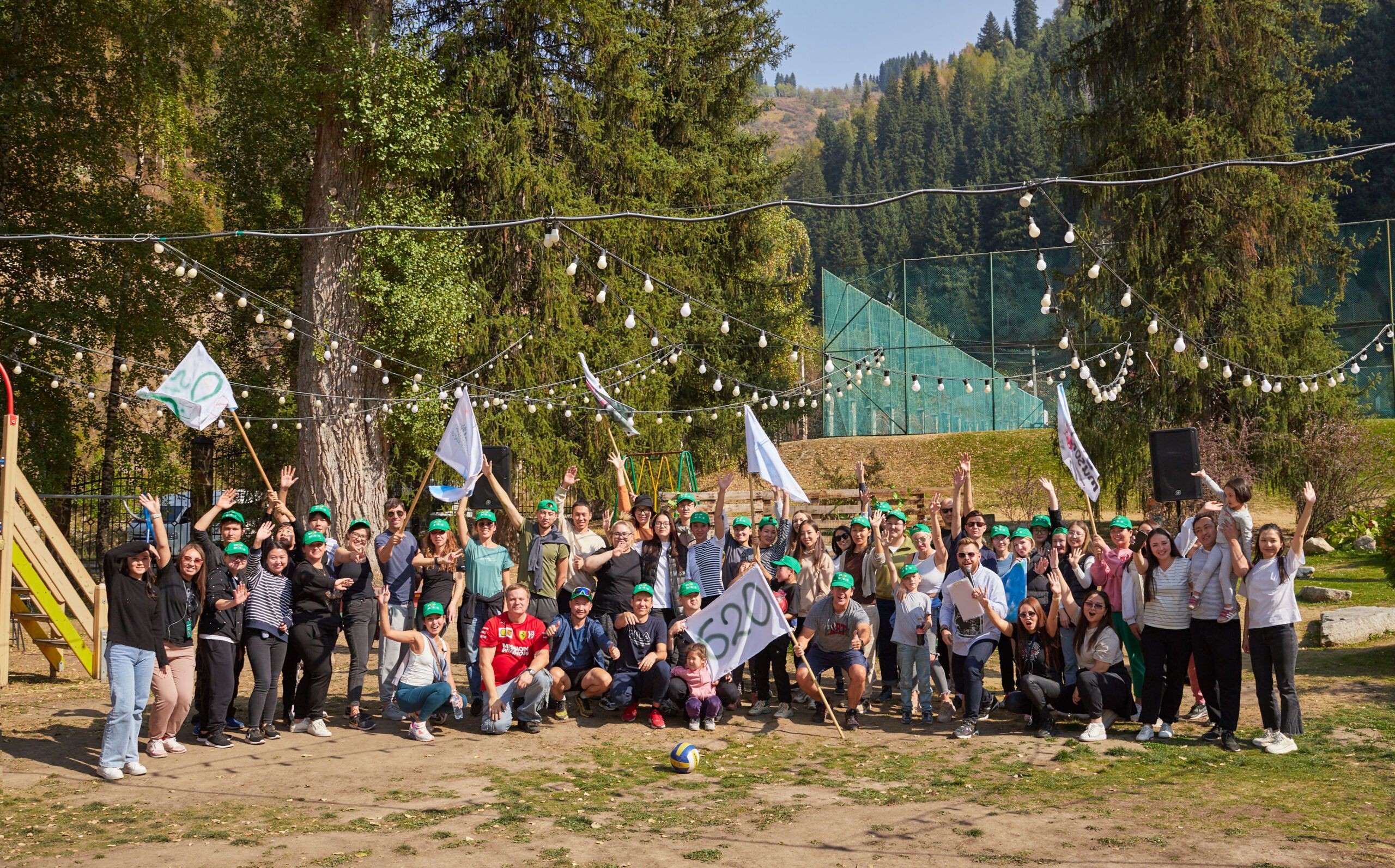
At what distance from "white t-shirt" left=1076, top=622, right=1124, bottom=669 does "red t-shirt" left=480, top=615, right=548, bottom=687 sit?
4.17 meters

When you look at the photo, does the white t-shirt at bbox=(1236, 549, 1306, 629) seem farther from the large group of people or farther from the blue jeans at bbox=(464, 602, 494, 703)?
the blue jeans at bbox=(464, 602, 494, 703)

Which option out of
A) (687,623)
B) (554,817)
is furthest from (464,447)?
(554,817)

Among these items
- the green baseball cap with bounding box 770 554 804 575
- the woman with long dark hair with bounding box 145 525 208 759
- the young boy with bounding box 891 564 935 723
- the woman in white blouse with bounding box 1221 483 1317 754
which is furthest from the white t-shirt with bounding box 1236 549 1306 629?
the woman with long dark hair with bounding box 145 525 208 759

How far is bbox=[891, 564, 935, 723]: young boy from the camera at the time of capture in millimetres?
9078

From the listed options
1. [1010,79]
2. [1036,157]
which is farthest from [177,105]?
[1010,79]

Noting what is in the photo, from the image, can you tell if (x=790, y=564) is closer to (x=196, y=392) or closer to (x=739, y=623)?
(x=739, y=623)

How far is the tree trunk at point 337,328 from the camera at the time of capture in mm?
16625

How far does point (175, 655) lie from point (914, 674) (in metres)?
5.60

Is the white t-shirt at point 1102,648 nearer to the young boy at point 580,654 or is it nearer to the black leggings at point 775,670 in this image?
the black leggings at point 775,670

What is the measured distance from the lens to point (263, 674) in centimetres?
840

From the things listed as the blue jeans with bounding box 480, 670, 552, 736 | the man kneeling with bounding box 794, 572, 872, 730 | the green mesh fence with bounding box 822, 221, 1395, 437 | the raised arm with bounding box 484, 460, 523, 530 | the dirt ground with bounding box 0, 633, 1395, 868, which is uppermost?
the green mesh fence with bounding box 822, 221, 1395, 437

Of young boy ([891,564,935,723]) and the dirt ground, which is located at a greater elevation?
young boy ([891,564,935,723])

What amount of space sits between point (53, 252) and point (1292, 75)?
22.3 metres

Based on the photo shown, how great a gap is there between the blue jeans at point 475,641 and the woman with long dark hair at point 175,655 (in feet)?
6.92
